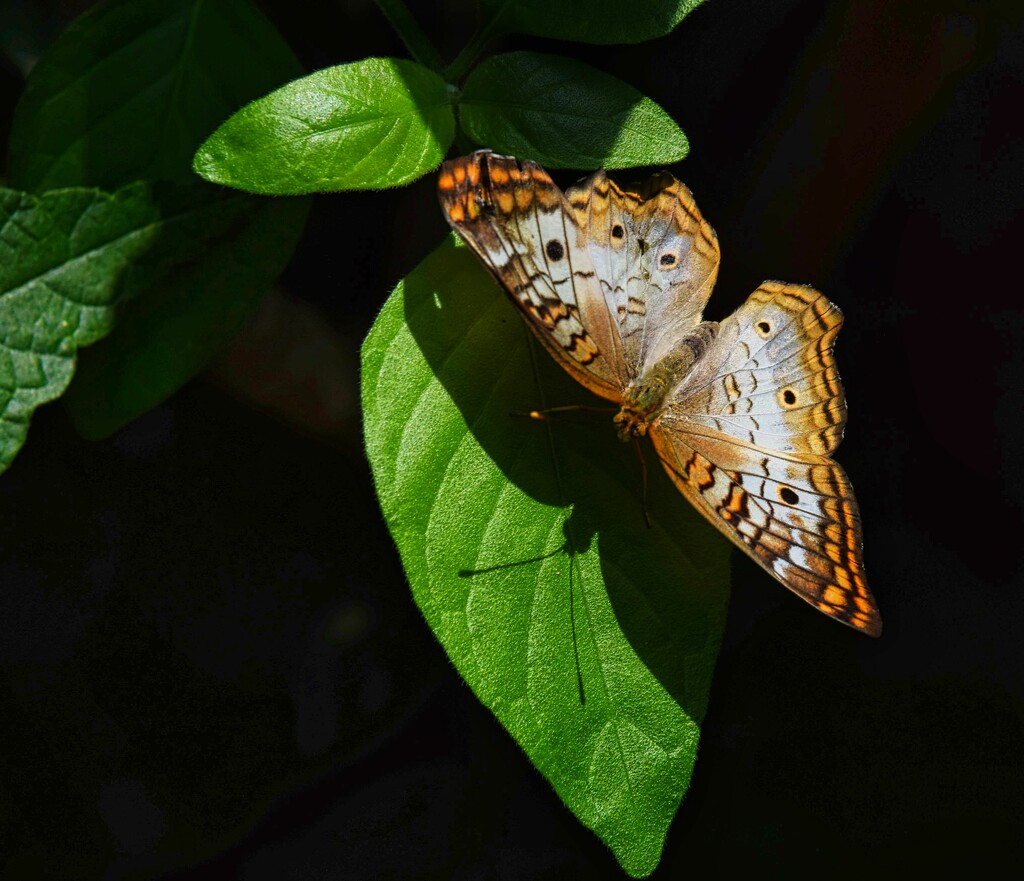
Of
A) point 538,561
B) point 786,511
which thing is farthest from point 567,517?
point 786,511

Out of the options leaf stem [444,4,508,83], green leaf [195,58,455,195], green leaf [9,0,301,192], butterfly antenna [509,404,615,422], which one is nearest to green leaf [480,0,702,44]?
leaf stem [444,4,508,83]

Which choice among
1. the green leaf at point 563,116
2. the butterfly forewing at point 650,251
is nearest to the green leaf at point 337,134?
the green leaf at point 563,116

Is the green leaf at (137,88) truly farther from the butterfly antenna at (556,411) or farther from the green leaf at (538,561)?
the butterfly antenna at (556,411)

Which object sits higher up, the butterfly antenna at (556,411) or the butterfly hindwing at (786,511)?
the butterfly antenna at (556,411)

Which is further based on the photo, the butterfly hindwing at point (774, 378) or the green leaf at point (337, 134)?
the butterfly hindwing at point (774, 378)

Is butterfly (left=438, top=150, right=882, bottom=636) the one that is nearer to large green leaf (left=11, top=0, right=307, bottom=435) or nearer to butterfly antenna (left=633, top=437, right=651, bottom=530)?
butterfly antenna (left=633, top=437, right=651, bottom=530)

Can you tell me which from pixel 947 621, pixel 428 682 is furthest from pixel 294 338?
pixel 947 621
